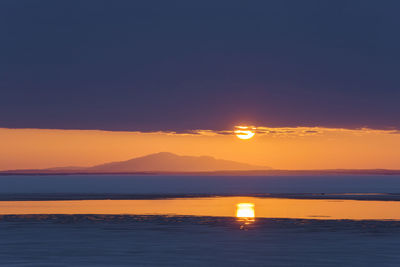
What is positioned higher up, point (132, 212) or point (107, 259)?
point (132, 212)

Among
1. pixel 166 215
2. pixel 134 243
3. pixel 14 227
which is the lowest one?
pixel 134 243

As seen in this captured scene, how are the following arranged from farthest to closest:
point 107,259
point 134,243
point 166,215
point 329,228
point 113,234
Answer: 1. point 166,215
2. point 329,228
3. point 113,234
4. point 134,243
5. point 107,259

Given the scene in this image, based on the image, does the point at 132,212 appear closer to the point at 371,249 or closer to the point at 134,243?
the point at 134,243

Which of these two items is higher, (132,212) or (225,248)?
(132,212)

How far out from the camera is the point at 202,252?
32.2m

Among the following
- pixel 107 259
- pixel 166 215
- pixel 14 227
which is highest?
pixel 166 215

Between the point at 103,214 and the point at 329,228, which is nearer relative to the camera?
the point at 329,228

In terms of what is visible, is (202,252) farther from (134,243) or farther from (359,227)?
(359,227)

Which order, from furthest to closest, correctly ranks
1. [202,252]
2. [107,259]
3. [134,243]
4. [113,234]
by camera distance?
[113,234] → [134,243] → [202,252] → [107,259]

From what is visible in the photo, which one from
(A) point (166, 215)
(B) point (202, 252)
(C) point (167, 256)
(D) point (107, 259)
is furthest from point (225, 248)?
(A) point (166, 215)

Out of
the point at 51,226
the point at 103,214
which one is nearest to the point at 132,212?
the point at 103,214

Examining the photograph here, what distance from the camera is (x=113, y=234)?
3981cm

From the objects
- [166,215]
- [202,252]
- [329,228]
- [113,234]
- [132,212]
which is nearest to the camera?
[202,252]

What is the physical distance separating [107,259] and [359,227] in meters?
20.8
